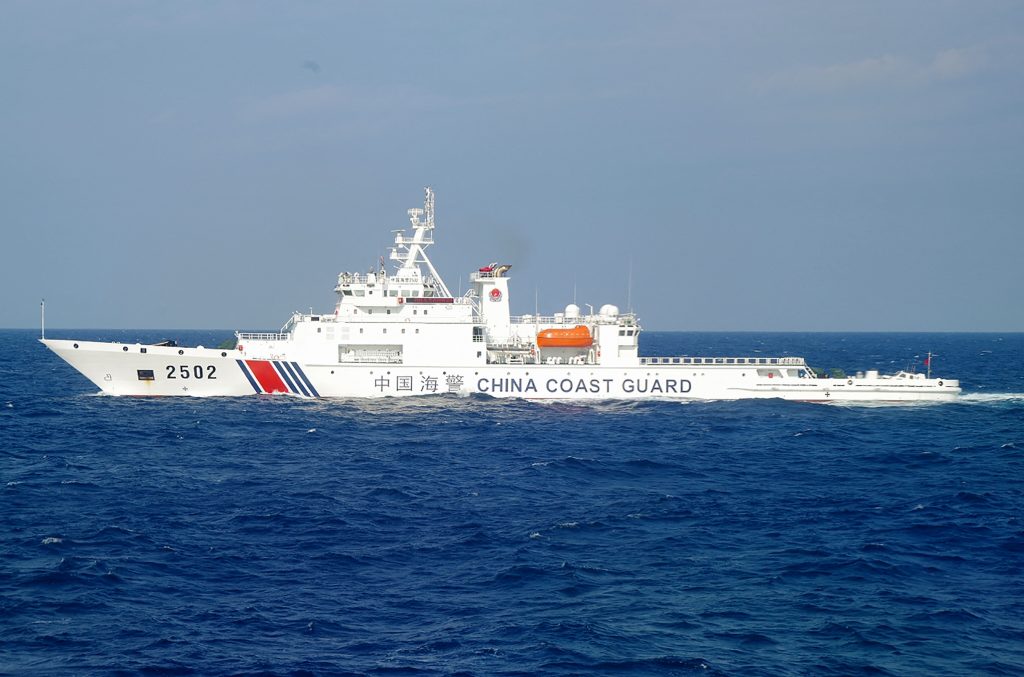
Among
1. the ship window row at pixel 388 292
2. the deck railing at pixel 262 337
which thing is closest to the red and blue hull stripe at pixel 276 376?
the deck railing at pixel 262 337

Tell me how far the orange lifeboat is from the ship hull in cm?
142

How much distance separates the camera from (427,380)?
45.5m

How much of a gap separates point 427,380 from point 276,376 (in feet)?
24.0

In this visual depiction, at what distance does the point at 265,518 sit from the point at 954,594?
612 inches

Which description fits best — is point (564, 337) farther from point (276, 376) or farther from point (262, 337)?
point (262, 337)

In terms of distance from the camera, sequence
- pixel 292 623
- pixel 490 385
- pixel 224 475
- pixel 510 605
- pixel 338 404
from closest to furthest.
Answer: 1. pixel 292 623
2. pixel 510 605
3. pixel 224 475
4. pixel 338 404
5. pixel 490 385

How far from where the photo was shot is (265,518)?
74.9ft

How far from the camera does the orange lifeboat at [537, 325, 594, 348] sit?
47156 millimetres

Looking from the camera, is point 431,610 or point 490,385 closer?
point 431,610

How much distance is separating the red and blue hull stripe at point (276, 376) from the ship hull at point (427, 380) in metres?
0.05

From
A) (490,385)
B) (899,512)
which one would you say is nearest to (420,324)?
(490,385)

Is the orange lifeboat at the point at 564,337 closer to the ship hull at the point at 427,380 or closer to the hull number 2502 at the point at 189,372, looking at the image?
the ship hull at the point at 427,380

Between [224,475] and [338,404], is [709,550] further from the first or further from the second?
[338,404]

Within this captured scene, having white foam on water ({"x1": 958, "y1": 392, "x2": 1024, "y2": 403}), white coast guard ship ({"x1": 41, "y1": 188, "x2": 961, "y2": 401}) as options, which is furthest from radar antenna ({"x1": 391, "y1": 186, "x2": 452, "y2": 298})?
white foam on water ({"x1": 958, "y1": 392, "x2": 1024, "y2": 403})
